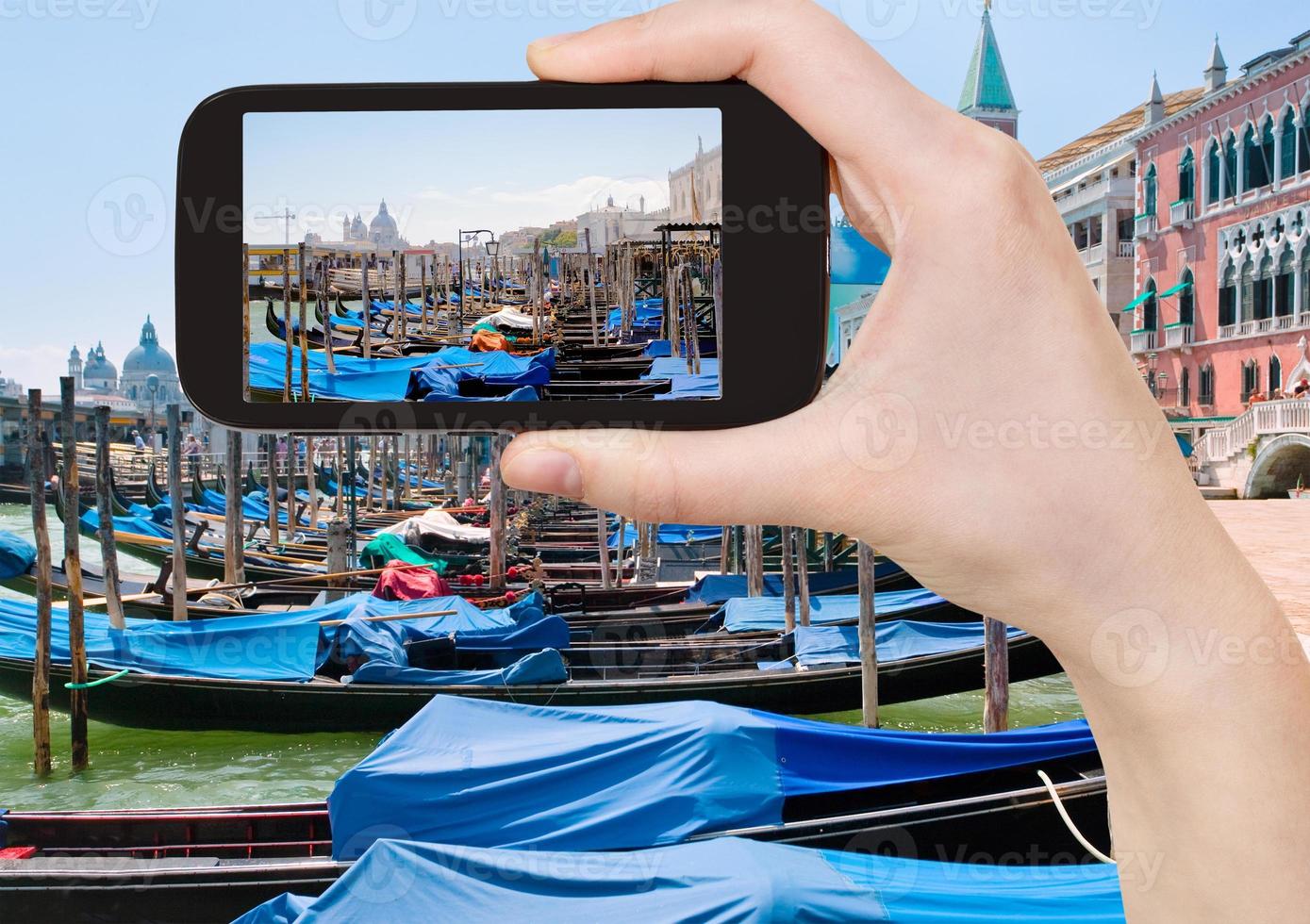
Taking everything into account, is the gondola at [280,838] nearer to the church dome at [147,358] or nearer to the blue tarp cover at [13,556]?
the blue tarp cover at [13,556]

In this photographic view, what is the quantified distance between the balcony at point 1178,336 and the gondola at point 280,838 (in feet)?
80.4

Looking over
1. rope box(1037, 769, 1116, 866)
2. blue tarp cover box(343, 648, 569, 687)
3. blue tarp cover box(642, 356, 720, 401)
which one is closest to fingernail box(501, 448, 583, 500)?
blue tarp cover box(642, 356, 720, 401)

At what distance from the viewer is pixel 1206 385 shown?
2670 centimetres

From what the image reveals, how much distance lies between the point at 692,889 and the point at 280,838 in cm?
324

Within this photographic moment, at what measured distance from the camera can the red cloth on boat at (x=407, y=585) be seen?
11.9 m

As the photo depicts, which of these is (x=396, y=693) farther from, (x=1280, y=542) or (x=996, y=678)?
(x=1280, y=542)

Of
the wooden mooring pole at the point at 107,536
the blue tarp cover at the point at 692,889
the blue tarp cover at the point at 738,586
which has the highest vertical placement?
the wooden mooring pole at the point at 107,536

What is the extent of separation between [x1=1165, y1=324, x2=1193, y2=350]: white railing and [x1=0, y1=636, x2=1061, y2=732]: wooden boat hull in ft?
67.4

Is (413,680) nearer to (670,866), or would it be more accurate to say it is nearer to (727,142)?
(670,866)

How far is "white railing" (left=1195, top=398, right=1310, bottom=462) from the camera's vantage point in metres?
19.6

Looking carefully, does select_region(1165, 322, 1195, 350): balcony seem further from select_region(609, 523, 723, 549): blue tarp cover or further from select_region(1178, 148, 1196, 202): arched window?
select_region(609, 523, 723, 549): blue tarp cover

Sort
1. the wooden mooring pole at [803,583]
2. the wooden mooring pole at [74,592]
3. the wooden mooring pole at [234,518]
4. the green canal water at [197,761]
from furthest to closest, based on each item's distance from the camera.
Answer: the wooden mooring pole at [234,518]
the wooden mooring pole at [803,583]
the green canal water at [197,761]
the wooden mooring pole at [74,592]

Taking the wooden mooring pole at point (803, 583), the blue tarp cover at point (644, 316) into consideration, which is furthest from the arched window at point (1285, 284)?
the blue tarp cover at point (644, 316)

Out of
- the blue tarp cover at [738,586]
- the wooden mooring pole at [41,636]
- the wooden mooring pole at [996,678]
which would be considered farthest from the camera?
the blue tarp cover at [738,586]
